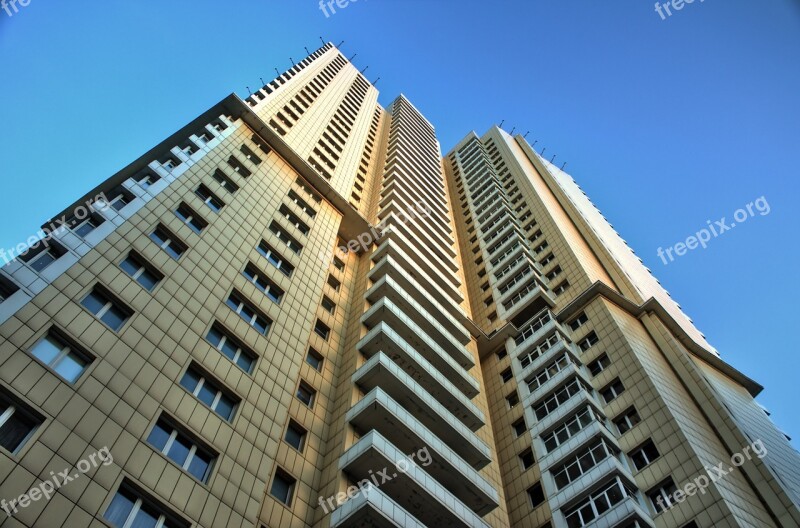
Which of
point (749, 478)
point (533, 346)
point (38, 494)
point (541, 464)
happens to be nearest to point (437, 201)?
point (533, 346)

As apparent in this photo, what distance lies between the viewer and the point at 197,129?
38.7 m

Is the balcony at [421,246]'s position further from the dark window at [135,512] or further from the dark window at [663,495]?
the dark window at [135,512]

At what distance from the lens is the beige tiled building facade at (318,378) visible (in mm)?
16453

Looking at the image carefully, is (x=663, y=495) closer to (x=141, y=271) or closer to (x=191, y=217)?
(x=141, y=271)

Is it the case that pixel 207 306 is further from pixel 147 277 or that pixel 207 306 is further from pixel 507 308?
pixel 507 308

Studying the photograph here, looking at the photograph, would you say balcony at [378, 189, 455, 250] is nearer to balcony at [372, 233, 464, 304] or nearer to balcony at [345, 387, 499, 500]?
balcony at [372, 233, 464, 304]

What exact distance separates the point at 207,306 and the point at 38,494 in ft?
33.4

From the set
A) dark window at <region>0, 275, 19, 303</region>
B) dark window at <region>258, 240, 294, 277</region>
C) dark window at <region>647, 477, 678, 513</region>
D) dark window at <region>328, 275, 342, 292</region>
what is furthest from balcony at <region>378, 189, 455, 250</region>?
dark window at <region>0, 275, 19, 303</region>

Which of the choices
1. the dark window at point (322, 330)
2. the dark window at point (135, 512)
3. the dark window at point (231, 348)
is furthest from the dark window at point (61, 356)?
the dark window at point (322, 330)

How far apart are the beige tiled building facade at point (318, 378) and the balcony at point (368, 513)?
0.07m

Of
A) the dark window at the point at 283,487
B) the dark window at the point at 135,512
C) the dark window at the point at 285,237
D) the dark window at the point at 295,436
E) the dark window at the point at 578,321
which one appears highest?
the dark window at the point at 578,321

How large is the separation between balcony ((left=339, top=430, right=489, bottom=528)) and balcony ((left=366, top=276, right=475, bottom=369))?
1311 cm

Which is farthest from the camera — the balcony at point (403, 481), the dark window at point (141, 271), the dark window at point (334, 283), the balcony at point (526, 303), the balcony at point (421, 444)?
the balcony at point (526, 303)

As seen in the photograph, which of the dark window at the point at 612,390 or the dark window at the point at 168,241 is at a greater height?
the dark window at the point at 612,390
